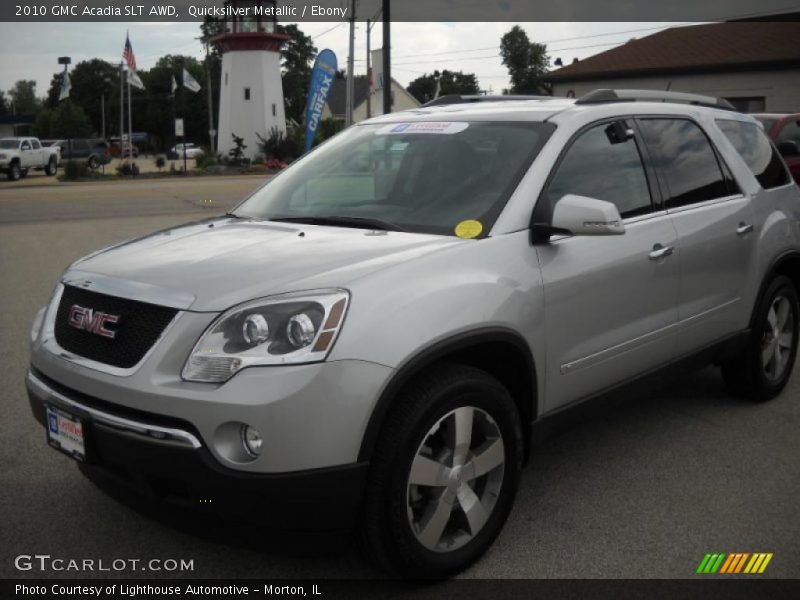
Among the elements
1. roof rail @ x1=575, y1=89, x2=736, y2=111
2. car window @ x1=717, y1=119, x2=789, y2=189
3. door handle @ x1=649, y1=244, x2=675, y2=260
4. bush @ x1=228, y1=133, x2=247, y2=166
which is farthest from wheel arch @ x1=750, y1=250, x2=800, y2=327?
bush @ x1=228, y1=133, x2=247, y2=166

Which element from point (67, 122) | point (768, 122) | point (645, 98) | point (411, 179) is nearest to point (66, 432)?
point (411, 179)

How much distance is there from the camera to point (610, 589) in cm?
313

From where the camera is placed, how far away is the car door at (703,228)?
4320 mm

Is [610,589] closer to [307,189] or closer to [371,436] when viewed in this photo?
[371,436]

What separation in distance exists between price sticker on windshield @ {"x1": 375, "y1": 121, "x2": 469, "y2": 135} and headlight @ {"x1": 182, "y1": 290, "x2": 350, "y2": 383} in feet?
5.07

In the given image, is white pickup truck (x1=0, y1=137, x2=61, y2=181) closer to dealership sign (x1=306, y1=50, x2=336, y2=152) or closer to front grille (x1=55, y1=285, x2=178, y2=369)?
dealership sign (x1=306, y1=50, x2=336, y2=152)

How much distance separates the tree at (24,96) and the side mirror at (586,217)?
472 ft

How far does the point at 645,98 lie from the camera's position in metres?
4.74

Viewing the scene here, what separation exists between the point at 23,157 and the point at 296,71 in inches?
2122

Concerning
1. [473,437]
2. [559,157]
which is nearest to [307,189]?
[559,157]

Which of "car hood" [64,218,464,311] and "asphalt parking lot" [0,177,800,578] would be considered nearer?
"car hood" [64,218,464,311]

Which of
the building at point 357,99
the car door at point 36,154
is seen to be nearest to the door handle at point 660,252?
the car door at point 36,154

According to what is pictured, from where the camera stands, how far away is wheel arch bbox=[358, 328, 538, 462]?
2.79 meters

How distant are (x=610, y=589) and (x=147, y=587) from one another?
173 centimetres
